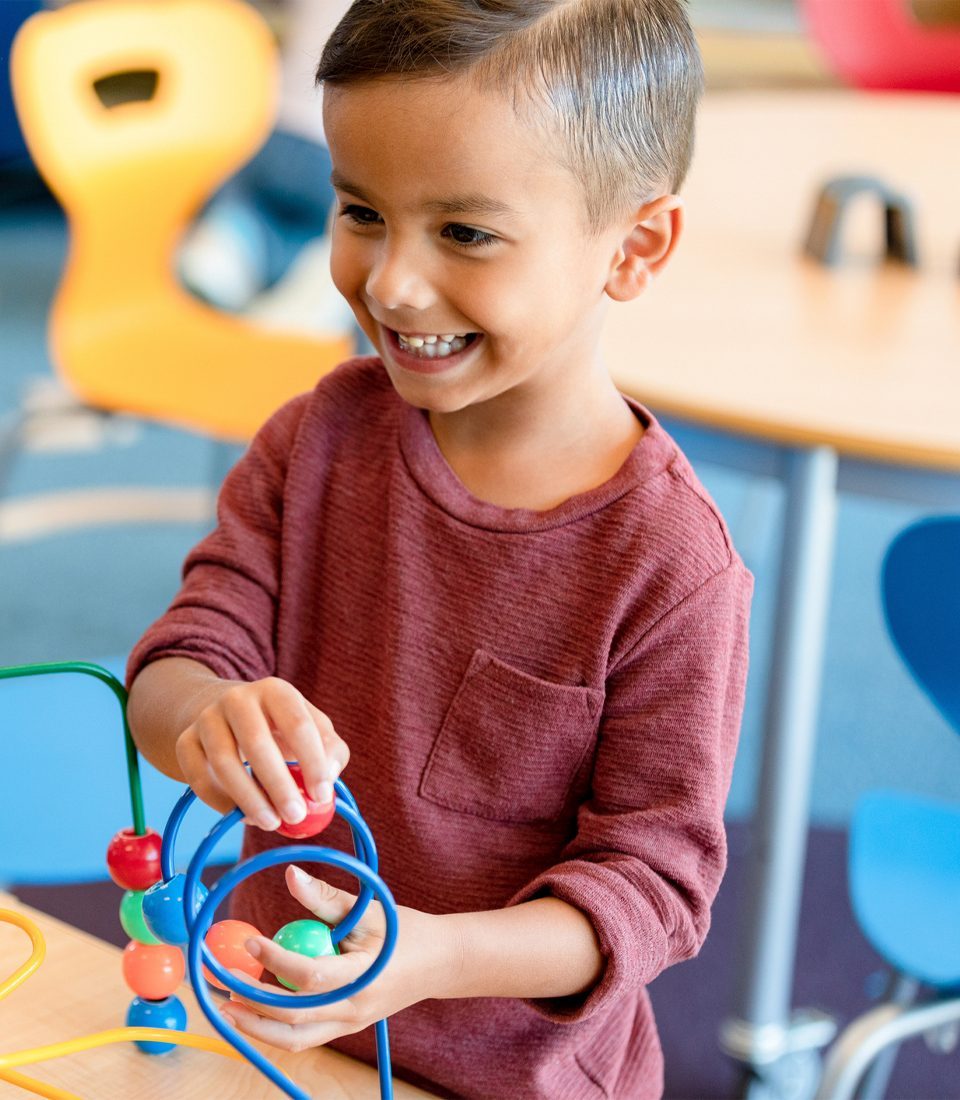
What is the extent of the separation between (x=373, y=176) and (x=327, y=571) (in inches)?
10.2

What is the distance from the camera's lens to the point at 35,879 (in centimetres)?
121

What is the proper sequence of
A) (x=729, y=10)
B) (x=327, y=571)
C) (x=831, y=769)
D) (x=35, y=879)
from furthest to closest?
(x=729, y=10) → (x=831, y=769) → (x=35, y=879) → (x=327, y=571)

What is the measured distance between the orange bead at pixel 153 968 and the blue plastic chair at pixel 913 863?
0.62 m

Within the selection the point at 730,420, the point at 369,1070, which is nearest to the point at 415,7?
the point at 369,1070

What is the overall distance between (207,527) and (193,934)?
2229 millimetres

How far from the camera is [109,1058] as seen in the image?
758 millimetres

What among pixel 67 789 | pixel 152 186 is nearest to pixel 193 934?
pixel 67 789

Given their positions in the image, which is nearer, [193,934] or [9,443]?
[193,934]

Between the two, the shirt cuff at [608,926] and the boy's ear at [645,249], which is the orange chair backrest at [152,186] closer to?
the boy's ear at [645,249]

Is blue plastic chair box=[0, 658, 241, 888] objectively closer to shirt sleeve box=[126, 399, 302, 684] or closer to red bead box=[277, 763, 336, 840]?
shirt sleeve box=[126, 399, 302, 684]

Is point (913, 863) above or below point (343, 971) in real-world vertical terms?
below

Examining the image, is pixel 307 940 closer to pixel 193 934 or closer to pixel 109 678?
pixel 193 934

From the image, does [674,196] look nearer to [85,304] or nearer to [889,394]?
[889,394]

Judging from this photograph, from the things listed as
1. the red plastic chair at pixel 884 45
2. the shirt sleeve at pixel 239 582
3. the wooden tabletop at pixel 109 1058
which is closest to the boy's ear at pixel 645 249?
the shirt sleeve at pixel 239 582
